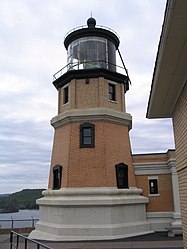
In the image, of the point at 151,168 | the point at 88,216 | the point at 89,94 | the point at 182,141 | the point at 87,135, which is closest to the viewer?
the point at 182,141

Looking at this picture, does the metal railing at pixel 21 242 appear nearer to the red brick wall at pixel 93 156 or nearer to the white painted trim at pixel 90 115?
the red brick wall at pixel 93 156

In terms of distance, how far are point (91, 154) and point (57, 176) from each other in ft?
7.73

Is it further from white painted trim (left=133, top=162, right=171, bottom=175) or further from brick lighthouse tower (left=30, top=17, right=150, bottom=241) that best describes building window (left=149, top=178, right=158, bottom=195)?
brick lighthouse tower (left=30, top=17, right=150, bottom=241)

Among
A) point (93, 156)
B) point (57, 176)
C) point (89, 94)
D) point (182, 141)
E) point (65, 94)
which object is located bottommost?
point (57, 176)

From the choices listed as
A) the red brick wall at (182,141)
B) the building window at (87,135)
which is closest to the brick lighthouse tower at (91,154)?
the building window at (87,135)

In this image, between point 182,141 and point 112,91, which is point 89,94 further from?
point 182,141

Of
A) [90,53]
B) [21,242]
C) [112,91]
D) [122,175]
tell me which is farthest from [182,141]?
[90,53]

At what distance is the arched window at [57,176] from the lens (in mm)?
15227

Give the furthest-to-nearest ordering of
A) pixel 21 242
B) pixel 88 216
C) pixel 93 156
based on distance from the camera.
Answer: pixel 93 156 < pixel 88 216 < pixel 21 242

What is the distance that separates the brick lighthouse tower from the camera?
44.9ft

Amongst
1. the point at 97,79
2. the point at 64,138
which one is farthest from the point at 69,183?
the point at 97,79

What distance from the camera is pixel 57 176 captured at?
15.6 m

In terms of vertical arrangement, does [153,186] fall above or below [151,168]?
below

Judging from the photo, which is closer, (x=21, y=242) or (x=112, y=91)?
(x=21, y=242)
